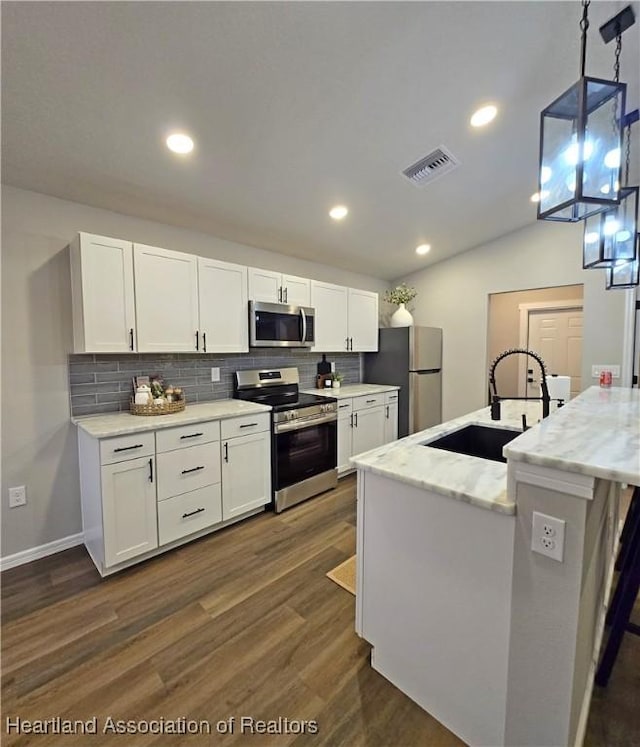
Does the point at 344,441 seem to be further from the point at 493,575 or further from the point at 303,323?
the point at 493,575

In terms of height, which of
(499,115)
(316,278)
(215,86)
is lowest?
(316,278)

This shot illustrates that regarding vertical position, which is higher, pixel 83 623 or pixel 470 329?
pixel 470 329

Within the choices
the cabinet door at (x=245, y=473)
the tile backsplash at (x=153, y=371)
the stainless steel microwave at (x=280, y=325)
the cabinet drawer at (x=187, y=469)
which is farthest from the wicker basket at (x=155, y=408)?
the stainless steel microwave at (x=280, y=325)

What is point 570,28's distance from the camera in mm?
1732

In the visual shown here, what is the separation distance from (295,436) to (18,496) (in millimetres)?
1987

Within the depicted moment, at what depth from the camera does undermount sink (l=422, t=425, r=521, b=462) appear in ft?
6.50

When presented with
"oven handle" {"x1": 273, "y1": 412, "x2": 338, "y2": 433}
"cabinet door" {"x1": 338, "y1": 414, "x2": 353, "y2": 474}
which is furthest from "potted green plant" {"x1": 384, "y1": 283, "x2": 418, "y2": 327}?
"oven handle" {"x1": 273, "y1": 412, "x2": 338, "y2": 433}

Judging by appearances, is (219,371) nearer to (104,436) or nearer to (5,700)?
(104,436)

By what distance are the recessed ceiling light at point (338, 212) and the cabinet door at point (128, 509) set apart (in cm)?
253

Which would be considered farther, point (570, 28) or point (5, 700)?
point (570, 28)

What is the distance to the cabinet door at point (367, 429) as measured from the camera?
148 inches

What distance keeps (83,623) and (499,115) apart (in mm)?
3896

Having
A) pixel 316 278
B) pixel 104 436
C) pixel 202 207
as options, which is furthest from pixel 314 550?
pixel 316 278

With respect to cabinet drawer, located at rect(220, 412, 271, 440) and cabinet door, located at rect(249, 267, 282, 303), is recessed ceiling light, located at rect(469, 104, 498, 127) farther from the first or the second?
cabinet drawer, located at rect(220, 412, 271, 440)
